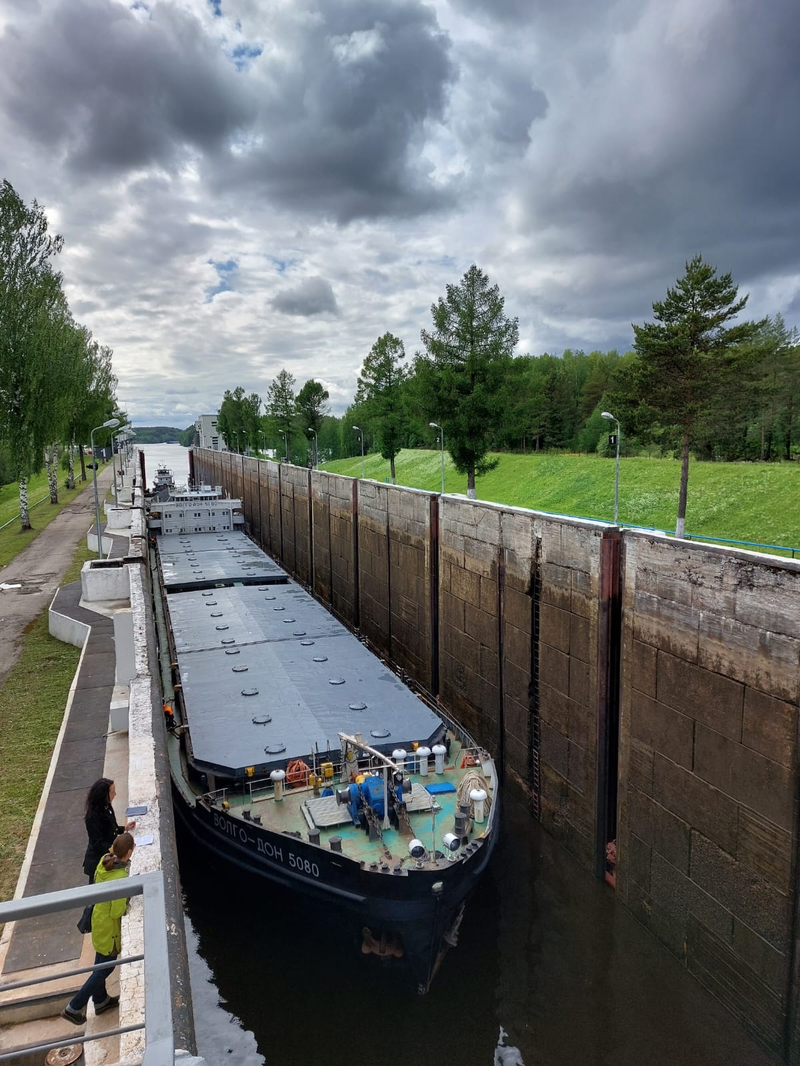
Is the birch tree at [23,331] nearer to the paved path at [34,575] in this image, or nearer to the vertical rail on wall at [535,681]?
the paved path at [34,575]

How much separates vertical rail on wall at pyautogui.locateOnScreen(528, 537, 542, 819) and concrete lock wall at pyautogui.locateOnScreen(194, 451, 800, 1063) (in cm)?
5

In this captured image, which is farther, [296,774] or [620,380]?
[620,380]

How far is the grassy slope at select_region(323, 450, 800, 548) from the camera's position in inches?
1339

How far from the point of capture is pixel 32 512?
55.0 m

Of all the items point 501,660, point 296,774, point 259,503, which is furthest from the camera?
point 259,503

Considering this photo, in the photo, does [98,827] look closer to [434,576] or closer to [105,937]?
[105,937]

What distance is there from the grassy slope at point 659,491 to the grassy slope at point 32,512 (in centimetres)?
3213

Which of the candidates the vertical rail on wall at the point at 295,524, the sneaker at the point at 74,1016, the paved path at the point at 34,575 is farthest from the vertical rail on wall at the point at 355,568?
the sneaker at the point at 74,1016

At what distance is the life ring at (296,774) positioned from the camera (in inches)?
523

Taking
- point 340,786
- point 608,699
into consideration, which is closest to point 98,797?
point 340,786

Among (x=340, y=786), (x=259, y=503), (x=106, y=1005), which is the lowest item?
(x=340, y=786)

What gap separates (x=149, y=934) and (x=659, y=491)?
43.3 metres

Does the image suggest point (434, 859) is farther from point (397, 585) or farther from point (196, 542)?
point (196, 542)

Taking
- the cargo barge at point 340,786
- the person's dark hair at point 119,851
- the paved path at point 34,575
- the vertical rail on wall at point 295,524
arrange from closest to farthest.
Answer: the person's dark hair at point 119,851 < the cargo barge at point 340,786 < the paved path at point 34,575 < the vertical rail on wall at point 295,524
